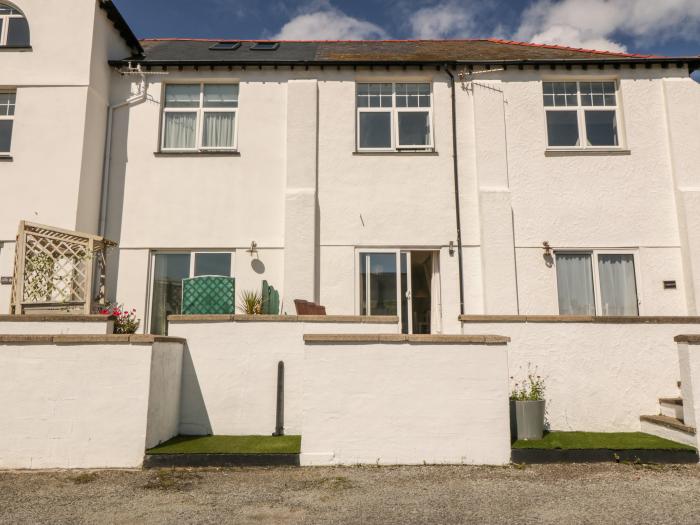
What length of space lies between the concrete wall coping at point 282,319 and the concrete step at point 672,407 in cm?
389

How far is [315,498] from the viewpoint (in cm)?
476

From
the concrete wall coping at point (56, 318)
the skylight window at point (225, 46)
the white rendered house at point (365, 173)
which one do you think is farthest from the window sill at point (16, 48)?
the concrete wall coping at point (56, 318)

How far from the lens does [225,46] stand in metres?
12.5

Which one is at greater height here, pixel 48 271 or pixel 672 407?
pixel 48 271

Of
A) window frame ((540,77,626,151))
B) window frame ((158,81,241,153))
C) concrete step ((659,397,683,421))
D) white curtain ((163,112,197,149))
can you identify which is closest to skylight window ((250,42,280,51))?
window frame ((158,81,241,153))

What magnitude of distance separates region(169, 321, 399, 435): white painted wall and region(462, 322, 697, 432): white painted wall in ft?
8.69

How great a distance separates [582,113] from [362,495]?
916 cm

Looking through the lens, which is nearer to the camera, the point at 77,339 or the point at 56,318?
the point at 77,339

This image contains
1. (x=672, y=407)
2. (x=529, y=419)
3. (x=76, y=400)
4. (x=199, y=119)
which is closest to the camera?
(x=76, y=400)

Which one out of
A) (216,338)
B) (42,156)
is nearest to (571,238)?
(216,338)

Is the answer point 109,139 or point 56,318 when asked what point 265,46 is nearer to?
point 109,139

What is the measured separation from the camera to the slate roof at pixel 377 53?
10.4m

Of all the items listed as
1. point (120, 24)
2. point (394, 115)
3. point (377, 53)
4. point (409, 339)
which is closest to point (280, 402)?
point (409, 339)

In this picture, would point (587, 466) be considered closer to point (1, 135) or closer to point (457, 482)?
point (457, 482)
